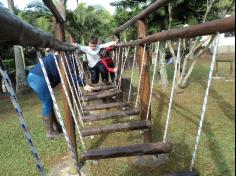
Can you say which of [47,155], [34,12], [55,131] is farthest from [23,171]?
[34,12]

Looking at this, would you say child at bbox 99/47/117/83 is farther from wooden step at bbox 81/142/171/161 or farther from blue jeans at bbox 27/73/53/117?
wooden step at bbox 81/142/171/161

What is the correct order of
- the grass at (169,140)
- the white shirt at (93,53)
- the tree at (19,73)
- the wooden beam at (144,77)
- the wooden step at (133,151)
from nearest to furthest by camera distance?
the wooden step at (133,151)
the wooden beam at (144,77)
the grass at (169,140)
the white shirt at (93,53)
the tree at (19,73)

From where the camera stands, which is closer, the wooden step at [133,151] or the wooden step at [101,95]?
the wooden step at [133,151]

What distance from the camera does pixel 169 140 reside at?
4582mm

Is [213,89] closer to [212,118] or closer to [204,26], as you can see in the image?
[212,118]

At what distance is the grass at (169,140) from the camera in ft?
12.5

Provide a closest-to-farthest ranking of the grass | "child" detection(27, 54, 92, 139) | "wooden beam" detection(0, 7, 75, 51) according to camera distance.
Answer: "wooden beam" detection(0, 7, 75, 51) → the grass → "child" detection(27, 54, 92, 139)

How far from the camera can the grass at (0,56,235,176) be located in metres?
3.80

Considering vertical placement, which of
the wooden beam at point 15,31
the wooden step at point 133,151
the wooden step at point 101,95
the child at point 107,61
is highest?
the wooden beam at point 15,31

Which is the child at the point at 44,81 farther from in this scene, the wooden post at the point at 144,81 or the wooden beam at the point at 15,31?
the wooden beam at the point at 15,31

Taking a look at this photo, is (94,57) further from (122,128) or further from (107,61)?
(122,128)

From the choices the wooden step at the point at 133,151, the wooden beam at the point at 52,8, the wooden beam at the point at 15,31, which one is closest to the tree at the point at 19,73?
the wooden beam at the point at 52,8

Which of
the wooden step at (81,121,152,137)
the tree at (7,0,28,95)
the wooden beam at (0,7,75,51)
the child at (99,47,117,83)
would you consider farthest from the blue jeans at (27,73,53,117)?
the tree at (7,0,28,95)

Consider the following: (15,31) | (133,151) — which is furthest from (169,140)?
(15,31)
